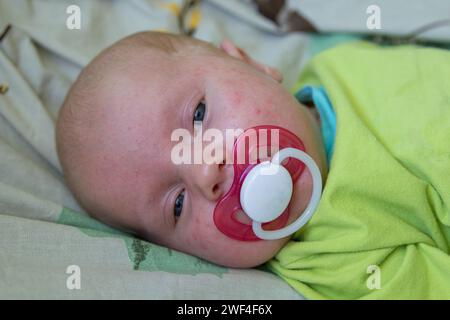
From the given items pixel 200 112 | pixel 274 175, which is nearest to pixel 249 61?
pixel 200 112

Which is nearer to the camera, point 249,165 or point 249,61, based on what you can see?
point 249,165

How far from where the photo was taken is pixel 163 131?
93 centimetres

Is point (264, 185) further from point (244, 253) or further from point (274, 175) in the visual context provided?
point (244, 253)

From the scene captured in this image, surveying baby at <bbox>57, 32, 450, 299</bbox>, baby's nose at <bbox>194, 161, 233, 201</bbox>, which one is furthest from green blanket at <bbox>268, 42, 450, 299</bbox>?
baby's nose at <bbox>194, 161, 233, 201</bbox>

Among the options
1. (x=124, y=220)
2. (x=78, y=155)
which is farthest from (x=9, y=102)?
(x=124, y=220)

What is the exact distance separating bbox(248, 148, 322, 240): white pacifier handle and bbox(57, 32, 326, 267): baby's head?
0.5 inches

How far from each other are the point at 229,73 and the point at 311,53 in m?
0.49

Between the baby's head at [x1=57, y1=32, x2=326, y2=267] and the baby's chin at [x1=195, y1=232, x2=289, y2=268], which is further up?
the baby's head at [x1=57, y1=32, x2=326, y2=267]

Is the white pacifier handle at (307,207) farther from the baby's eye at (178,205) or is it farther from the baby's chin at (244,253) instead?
the baby's eye at (178,205)

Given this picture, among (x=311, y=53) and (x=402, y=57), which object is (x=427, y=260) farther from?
(x=311, y=53)

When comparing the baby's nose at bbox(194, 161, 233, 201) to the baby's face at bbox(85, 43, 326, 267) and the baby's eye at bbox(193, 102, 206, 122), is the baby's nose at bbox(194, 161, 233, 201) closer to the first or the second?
the baby's face at bbox(85, 43, 326, 267)

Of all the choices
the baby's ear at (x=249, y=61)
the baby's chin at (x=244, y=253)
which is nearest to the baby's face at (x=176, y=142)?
the baby's chin at (x=244, y=253)

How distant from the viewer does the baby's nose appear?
2.79 feet

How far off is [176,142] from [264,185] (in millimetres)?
167
